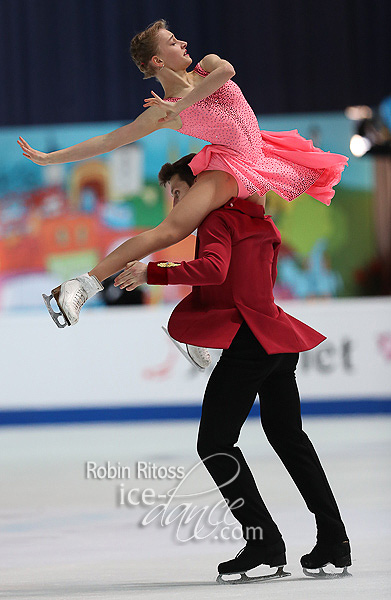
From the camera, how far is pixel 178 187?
238cm

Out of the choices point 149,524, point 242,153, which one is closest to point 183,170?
point 242,153

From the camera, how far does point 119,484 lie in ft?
13.3

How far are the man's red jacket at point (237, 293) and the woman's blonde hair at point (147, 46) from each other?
0.40m

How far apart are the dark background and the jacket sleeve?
6.48 meters

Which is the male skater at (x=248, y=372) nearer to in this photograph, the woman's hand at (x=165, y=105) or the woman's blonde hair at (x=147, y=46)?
the woman's hand at (x=165, y=105)

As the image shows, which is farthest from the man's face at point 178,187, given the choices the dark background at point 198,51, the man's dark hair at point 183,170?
the dark background at point 198,51

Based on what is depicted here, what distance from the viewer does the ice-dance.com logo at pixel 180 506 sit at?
9.04ft

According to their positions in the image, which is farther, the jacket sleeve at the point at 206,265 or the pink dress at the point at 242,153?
the pink dress at the point at 242,153

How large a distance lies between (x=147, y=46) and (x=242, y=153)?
35cm

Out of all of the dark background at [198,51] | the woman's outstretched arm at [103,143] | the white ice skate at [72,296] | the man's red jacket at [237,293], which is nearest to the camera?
the white ice skate at [72,296]

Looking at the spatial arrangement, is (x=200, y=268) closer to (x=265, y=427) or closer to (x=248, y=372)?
(x=248, y=372)

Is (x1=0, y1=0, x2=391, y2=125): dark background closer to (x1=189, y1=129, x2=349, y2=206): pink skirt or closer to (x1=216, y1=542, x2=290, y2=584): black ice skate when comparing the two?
(x1=189, y1=129, x2=349, y2=206): pink skirt

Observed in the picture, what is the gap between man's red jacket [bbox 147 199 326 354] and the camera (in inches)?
86.2

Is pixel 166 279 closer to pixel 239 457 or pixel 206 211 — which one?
pixel 206 211
